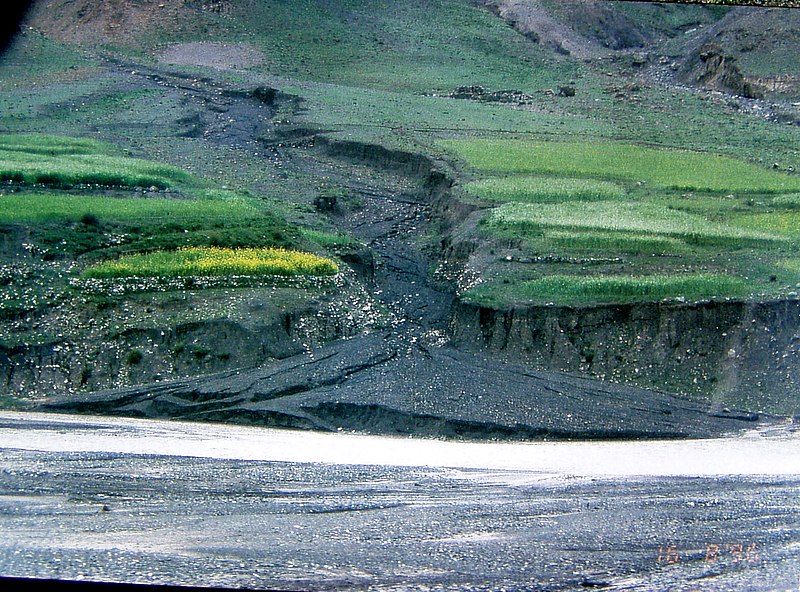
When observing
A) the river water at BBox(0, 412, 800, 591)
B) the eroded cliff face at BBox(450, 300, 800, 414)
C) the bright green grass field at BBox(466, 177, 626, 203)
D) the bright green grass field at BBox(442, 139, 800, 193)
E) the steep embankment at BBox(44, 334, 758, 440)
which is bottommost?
the river water at BBox(0, 412, 800, 591)

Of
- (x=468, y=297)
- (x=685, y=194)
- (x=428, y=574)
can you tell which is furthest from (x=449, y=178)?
(x=428, y=574)

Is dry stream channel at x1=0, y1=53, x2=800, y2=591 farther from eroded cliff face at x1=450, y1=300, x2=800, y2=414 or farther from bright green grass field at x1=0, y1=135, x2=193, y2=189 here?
bright green grass field at x1=0, y1=135, x2=193, y2=189

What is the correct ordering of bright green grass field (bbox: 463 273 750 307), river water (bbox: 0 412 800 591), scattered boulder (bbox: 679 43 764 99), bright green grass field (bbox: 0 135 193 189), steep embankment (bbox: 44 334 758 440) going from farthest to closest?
scattered boulder (bbox: 679 43 764 99) < bright green grass field (bbox: 0 135 193 189) < bright green grass field (bbox: 463 273 750 307) < steep embankment (bbox: 44 334 758 440) < river water (bbox: 0 412 800 591)

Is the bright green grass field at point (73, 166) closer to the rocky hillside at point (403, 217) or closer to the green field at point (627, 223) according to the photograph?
the rocky hillside at point (403, 217)

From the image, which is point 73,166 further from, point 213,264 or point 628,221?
point 628,221

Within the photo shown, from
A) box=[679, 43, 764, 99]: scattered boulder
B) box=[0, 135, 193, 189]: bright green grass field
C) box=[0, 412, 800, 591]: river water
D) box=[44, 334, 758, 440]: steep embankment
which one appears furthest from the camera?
box=[679, 43, 764, 99]: scattered boulder

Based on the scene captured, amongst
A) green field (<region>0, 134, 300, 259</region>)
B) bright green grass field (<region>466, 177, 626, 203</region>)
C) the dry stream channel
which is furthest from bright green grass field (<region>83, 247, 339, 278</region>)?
bright green grass field (<region>466, 177, 626, 203</region>)
